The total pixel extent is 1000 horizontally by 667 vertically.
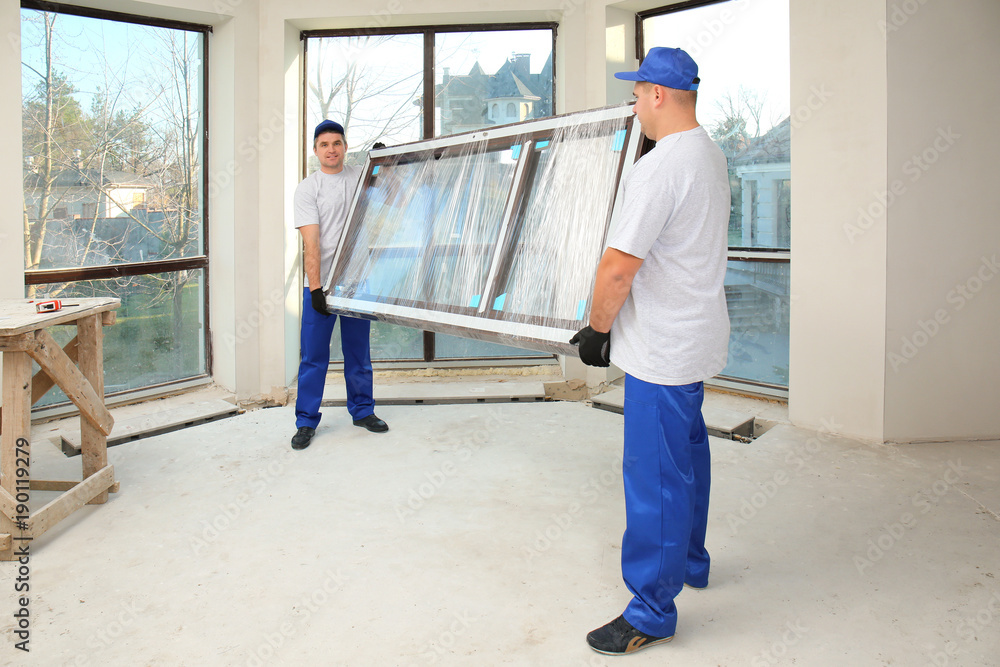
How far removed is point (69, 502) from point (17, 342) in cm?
60

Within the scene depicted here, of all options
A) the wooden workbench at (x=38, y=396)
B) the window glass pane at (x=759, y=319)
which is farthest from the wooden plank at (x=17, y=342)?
the window glass pane at (x=759, y=319)

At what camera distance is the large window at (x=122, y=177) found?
3537mm

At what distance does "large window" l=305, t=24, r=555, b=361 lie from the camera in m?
4.43

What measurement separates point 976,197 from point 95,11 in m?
4.37

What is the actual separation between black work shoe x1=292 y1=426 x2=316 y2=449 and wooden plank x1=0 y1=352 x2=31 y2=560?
1.18 metres

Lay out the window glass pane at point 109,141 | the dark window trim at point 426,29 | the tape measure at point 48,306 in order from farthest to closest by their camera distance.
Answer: the dark window trim at point 426,29
the window glass pane at point 109,141
the tape measure at point 48,306

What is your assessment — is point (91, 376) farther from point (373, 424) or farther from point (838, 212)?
point (838, 212)

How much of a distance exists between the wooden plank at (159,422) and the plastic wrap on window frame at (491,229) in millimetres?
1152

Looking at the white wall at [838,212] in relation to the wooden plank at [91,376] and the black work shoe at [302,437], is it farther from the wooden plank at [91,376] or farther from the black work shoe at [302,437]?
the wooden plank at [91,376]

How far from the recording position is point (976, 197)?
3219 millimetres

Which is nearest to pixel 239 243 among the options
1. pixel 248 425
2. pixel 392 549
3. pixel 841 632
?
pixel 248 425

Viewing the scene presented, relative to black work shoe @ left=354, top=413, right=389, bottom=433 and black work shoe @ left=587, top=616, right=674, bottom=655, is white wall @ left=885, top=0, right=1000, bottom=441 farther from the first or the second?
black work shoe @ left=354, top=413, right=389, bottom=433

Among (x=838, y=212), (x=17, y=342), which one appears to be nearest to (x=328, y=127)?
(x=17, y=342)

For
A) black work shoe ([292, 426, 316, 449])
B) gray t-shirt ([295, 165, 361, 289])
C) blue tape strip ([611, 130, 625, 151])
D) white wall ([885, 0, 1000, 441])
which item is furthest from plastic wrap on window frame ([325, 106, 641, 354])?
white wall ([885, 0, 1000, 441])
